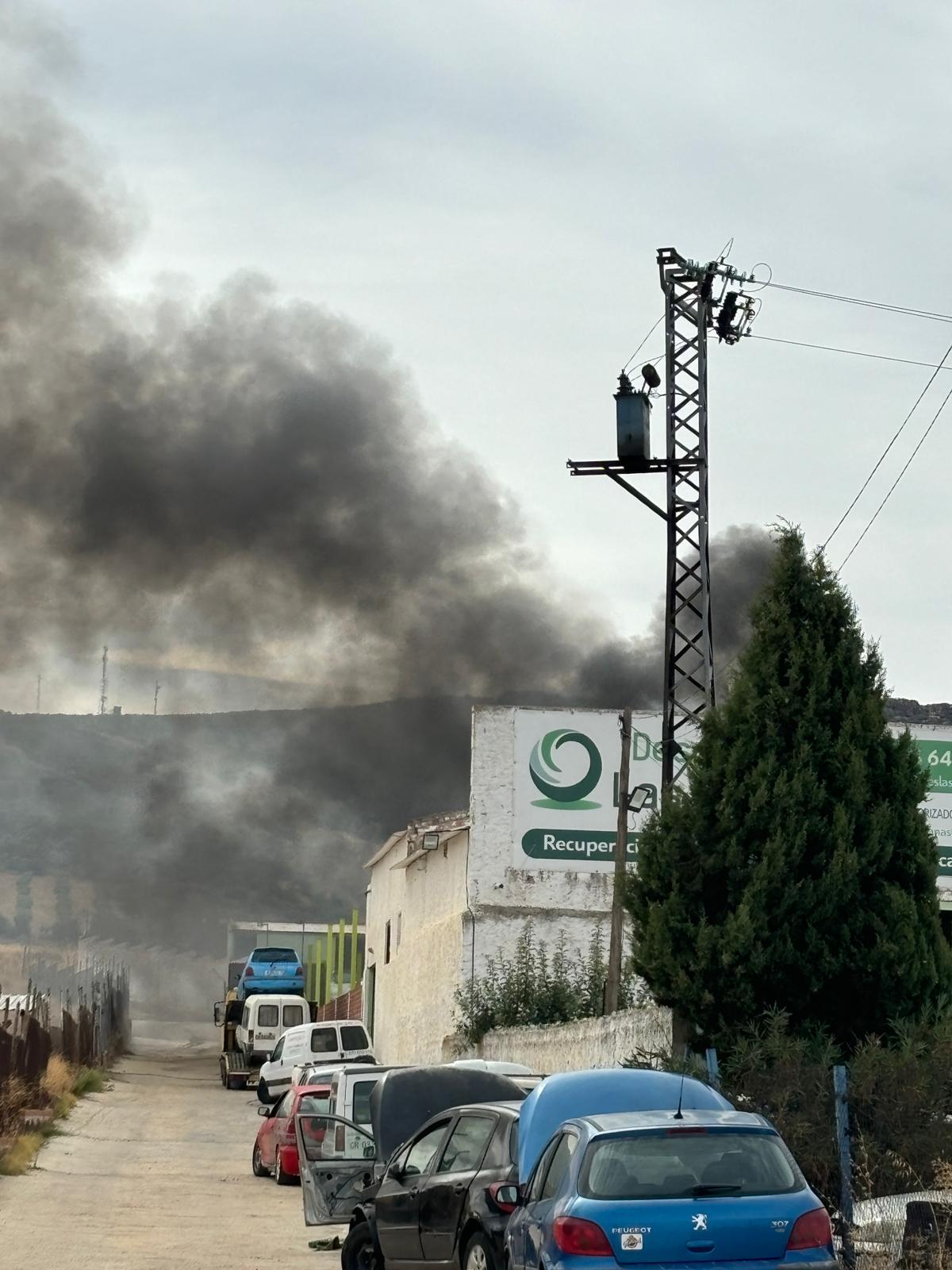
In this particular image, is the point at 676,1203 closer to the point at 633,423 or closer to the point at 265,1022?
the point at 633,423

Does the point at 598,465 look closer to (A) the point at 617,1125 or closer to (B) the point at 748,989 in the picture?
(B) the point at 748,989

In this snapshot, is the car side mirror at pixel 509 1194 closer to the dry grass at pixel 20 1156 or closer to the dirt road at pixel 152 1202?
the dirt road at pixel 152 1202

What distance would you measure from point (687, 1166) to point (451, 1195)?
2361mm

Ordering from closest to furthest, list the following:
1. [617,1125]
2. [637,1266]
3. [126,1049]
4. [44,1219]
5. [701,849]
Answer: [637,1266], [617,1125], [701,849], [44,1219], [126,1049]

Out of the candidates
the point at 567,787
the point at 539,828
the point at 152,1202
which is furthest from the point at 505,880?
the point at 152,1202

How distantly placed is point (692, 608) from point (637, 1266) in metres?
11.5

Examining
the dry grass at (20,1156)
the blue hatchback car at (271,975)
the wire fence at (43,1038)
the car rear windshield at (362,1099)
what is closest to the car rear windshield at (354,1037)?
the wire fence at (43,1038)

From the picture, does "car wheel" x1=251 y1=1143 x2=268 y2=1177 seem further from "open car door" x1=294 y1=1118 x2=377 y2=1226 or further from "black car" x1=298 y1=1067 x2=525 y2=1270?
"open car door" x1=294 y1=1118 x2=377 y2=1226

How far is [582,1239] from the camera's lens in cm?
770

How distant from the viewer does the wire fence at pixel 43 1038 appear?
23.1 meters

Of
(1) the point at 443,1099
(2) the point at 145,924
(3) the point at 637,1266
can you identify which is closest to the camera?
(3) the point at 637,1266

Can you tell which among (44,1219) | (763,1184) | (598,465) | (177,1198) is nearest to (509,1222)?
(763,1184)

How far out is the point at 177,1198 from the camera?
1728cm

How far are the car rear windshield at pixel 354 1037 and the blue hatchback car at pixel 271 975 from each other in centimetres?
1425
